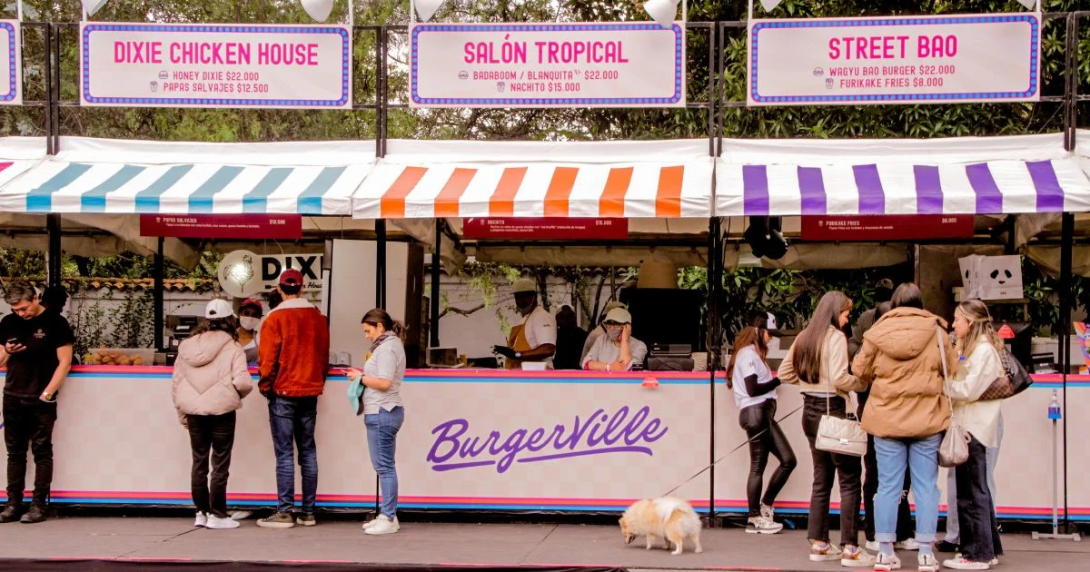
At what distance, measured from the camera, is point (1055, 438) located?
326 inches

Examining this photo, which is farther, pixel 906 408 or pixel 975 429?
pixel 975 429

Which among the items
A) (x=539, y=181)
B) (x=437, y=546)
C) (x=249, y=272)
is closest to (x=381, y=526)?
(x=437, y=546)

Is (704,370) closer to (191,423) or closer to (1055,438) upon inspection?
(1055,438)

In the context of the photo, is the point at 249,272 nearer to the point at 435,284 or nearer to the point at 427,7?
the point at 435,284

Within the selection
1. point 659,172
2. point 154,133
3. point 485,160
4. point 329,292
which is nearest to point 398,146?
point 485,160

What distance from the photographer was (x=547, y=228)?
1058 centimetres

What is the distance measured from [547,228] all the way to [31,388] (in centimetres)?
444

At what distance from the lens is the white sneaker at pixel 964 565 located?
719 cm

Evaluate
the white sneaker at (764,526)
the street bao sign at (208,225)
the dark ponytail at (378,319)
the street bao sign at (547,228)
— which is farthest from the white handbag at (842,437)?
the street bao sign at (208,225)

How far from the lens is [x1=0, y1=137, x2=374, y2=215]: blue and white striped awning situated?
27.7 feet

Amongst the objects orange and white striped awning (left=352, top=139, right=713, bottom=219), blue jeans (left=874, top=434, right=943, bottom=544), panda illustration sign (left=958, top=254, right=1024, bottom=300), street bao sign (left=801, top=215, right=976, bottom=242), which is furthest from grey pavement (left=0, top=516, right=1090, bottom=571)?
street bao sign (left=801, top=215, right=976, bottom=242)

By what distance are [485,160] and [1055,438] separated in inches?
186

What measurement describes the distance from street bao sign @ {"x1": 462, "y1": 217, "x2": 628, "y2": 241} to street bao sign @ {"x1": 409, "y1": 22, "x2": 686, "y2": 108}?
59.3 inches

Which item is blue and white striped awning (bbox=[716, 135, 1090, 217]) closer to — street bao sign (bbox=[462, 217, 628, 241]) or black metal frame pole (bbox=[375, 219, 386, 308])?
street bao sign (bbox=[462, 217, 628, 241])
